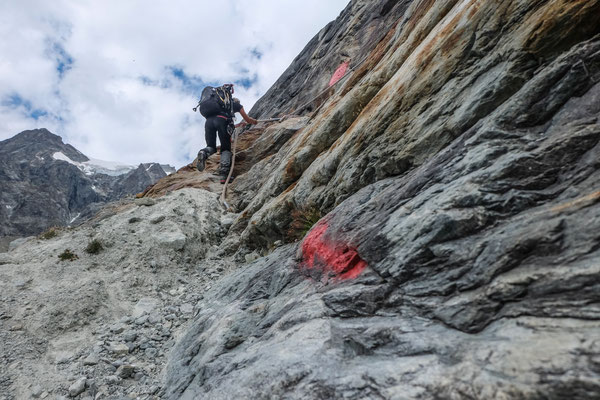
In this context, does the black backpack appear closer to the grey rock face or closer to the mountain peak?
the grey rock face

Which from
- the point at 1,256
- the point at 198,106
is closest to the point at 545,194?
the point at 1,256

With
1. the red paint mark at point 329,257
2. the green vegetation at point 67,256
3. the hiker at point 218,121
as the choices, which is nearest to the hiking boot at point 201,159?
the hiker at point 218,121

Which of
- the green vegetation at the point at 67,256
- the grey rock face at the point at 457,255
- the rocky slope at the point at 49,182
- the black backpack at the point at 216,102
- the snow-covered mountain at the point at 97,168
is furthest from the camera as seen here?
the snow-covered mountain at the point at 97,168

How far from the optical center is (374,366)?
2.96 m

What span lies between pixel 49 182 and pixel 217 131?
630ft

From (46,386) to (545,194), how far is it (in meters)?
8.58

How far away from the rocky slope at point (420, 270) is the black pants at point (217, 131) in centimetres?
974

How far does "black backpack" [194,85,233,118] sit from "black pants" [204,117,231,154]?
0.42 meters

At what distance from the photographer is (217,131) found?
18.1 m

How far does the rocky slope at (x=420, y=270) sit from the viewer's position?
2551 millimetres

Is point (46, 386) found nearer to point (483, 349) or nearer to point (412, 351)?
point (412, 351)

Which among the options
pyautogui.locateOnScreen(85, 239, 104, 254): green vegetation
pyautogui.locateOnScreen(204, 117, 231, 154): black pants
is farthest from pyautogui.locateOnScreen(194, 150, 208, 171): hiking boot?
pyautogui.locateOnScreen(85, 239, 104, 254): green vegetation

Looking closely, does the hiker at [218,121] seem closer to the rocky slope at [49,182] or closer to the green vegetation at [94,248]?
the green vegetation at [94,248]

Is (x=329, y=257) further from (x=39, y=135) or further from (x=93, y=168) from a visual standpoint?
(x=39, y=135)
